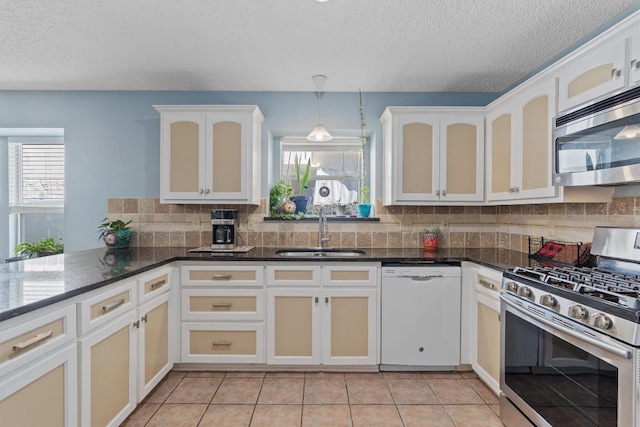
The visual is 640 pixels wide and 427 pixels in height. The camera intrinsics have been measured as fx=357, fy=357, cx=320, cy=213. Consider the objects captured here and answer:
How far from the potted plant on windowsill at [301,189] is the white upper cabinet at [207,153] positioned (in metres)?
0.57

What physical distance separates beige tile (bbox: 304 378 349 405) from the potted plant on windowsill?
59.3 inches

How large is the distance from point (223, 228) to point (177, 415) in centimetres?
142

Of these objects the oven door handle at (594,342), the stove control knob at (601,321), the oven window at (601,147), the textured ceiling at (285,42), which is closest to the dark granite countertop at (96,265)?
the oven door handle at (594,342)

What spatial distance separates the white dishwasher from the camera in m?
2.66

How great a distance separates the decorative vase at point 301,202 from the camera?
342 cm

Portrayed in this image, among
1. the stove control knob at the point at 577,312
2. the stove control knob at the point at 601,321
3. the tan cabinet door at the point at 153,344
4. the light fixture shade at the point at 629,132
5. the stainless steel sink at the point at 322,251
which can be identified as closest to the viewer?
the stove control knob at the point at 601,321

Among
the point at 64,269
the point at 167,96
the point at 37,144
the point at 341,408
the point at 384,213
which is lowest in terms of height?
the point at 341,408

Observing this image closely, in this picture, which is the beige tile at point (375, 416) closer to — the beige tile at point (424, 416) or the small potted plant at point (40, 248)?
the beige tile at point (424, 416)

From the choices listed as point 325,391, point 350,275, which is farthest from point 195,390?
point 350,275

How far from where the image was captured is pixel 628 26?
65.1 inches

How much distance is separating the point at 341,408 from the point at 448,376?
93 centimetres

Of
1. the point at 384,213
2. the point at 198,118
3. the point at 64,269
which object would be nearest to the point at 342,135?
the point at 384,213

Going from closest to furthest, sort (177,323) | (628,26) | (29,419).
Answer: (29,419) → (628,26) → (177,323)

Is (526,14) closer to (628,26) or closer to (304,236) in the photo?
(628,26)
